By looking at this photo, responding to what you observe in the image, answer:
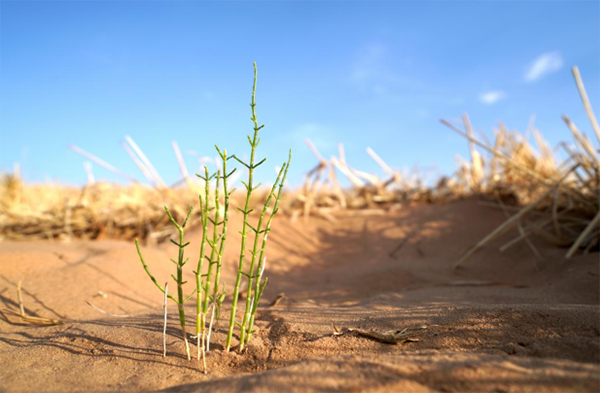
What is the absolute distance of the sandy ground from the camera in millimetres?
1135

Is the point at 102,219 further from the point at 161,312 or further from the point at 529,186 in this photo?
the point at 529,186

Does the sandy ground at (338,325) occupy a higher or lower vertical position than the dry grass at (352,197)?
lower

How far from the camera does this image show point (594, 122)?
3223 millimetres

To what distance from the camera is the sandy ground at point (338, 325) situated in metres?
1.13

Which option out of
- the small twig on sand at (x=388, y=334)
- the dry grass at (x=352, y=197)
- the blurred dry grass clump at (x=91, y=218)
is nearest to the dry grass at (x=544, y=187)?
the dry grass at (x=352, y=197)

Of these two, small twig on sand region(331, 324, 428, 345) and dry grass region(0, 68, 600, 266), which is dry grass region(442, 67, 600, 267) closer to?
dry grass region(0, 68, 600, 266)

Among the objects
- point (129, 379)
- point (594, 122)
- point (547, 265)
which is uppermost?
point (594, 122)

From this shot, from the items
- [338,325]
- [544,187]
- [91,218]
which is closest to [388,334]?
[338,325]

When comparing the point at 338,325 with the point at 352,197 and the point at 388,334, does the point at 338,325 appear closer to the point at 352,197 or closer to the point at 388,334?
the point at 388,334

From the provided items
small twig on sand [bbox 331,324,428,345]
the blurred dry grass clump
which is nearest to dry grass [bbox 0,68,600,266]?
the blurred dry grass clump

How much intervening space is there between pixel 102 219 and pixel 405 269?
360 centimetres

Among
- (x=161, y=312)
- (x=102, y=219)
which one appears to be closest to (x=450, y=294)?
(x=161, y=312)

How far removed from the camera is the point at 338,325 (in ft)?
5.69

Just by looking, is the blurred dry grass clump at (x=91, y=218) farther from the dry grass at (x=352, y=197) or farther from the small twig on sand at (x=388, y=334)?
the small twig on sand at (x=388, y=334)
